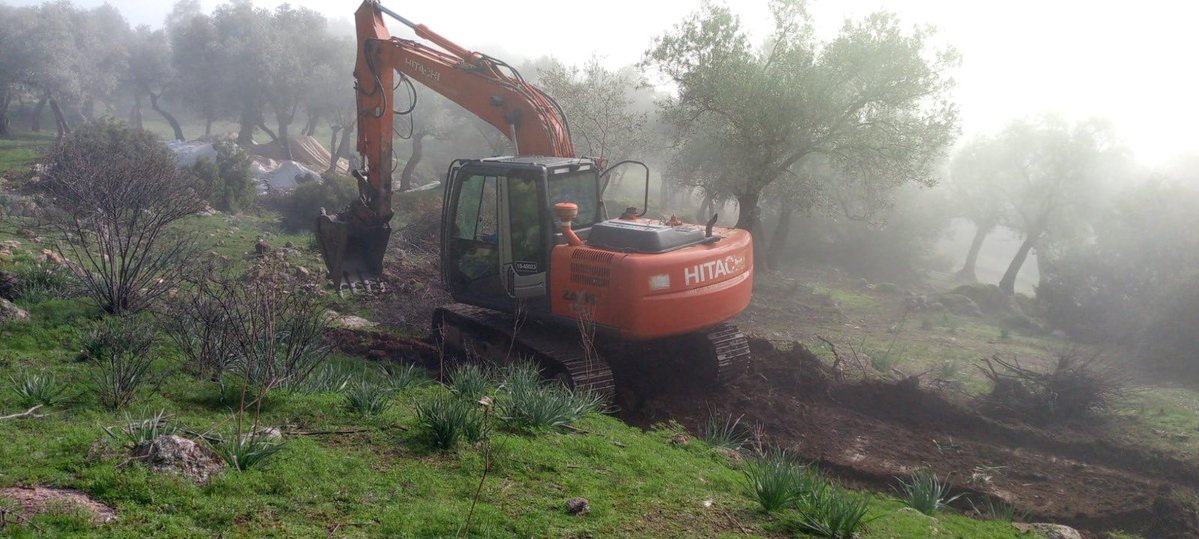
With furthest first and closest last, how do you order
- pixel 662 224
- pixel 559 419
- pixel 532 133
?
pixel 532 133, pixel 662 224, pixel 559 419

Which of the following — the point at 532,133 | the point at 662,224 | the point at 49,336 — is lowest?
the point at 49,336

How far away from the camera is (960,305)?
78.9ft

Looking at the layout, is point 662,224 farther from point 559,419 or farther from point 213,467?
point 213,467

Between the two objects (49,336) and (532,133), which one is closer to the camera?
(49,336)

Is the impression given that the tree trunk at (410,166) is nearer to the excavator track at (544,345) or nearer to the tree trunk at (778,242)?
the tree trunk at (778,242)

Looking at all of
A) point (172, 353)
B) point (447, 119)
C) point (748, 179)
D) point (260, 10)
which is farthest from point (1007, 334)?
point (260, 10)

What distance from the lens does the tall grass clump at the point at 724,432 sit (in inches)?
306

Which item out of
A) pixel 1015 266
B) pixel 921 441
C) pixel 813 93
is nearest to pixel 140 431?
pixel 921 441

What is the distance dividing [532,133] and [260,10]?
4293 centimetres

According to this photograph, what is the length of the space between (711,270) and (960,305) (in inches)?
716

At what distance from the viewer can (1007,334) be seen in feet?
64.7

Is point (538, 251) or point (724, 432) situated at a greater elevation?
point (538, 251)

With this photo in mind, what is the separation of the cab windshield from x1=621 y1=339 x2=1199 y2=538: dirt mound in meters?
2.18

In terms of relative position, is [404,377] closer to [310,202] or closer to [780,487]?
[780,487]
